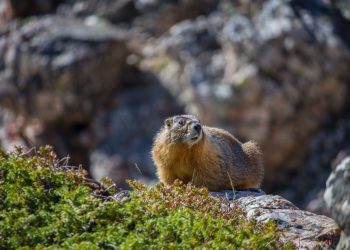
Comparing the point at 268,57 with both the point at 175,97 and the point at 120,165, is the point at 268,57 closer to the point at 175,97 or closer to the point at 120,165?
the point at 175,97

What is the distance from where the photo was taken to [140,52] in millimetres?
25359

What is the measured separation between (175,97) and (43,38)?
4.39m

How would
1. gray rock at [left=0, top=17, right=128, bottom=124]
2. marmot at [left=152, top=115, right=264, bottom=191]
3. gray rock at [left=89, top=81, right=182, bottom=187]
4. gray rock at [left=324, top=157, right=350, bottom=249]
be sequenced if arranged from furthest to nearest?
gray rock at [left=0, top=17, right=128, bottom=124]
gray rock at [left=89, top=81, right=182, bottom=187]
marmot at [left=152, top=115, right=264, bottom=191]
gray rock at [left=324, top=157, right=350, bottom=249]

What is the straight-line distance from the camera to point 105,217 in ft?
26.2

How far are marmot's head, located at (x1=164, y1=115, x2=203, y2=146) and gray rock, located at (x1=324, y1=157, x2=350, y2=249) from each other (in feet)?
13.3

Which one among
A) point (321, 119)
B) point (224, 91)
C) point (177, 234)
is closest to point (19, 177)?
point (177, 234)

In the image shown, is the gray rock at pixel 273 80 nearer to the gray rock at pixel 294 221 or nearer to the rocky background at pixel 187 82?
the rocky background at pixel 187 82

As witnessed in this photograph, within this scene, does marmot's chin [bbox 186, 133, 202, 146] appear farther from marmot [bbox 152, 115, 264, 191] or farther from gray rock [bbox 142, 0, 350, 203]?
gray rock [bbox 142, 0, 350, 203]

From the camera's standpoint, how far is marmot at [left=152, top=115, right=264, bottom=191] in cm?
1114

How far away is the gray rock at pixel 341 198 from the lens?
7.01m

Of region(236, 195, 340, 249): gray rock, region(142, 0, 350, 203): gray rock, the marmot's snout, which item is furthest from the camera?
region(142, 0, 350, 203): gray rock

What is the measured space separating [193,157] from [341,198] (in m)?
4.35

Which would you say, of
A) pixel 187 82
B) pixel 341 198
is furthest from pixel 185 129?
pixel 187 82

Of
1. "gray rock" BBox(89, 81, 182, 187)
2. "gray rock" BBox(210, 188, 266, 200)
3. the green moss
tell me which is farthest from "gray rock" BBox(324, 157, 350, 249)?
"gray rock" BBox(89, 81, 182, 187)
